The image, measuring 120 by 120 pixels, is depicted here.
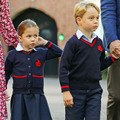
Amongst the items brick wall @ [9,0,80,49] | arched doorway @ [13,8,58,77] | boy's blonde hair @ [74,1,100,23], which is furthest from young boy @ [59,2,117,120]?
arched doorway @ [13,8,58,77]

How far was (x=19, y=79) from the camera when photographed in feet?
10.7

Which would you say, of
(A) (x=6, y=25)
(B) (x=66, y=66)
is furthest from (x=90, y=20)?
(A) (x=6, y=25)

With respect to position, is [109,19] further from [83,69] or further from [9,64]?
[9,64]

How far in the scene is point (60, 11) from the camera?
14.3 meters

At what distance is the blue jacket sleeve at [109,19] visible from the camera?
332cm

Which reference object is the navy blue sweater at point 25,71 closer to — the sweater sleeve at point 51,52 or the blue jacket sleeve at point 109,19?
the sweater sleeve at point 51,52

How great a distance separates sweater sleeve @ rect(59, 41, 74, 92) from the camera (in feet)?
9.89

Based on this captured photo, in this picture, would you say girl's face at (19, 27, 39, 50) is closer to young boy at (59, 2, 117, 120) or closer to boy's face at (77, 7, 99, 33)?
young boy at (59, 2, 117, 120)

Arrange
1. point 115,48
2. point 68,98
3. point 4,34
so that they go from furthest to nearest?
point 4,34 → point 115,48 → point 68,98

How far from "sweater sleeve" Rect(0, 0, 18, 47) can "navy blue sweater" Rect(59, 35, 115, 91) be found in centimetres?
69

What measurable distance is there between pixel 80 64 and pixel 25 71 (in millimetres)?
591

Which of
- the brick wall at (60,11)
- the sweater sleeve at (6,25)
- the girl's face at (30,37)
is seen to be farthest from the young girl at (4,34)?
the brick wall at (60,11)

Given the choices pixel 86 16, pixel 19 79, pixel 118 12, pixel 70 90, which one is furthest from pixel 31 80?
pixel 118 12

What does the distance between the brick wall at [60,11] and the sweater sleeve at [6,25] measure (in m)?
10.8
